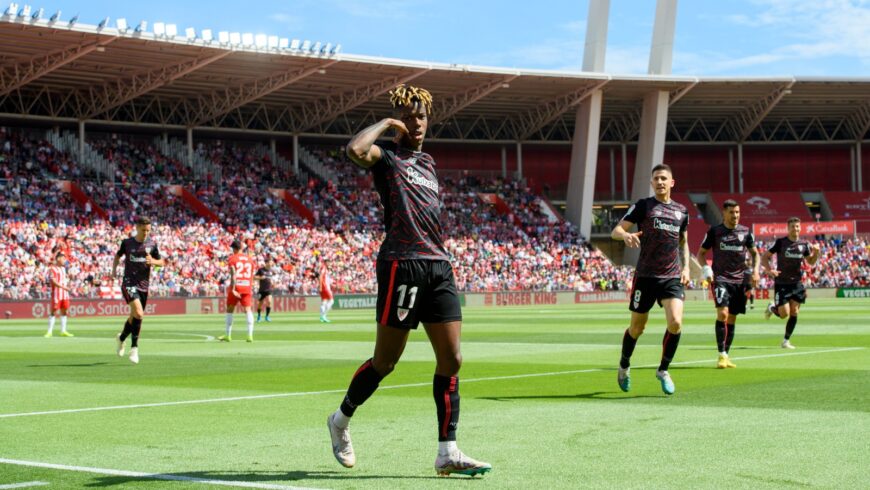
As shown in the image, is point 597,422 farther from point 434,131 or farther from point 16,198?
point 434,131

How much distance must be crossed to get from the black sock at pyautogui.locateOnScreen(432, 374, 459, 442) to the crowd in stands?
38783 millimetres

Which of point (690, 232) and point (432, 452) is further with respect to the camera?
point (690, 232)

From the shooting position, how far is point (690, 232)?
77.6 meters

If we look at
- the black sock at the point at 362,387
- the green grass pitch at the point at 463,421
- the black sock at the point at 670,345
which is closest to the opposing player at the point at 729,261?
the green grass pitch at the point at 463,421

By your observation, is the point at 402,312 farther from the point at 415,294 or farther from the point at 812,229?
the point at 812,229

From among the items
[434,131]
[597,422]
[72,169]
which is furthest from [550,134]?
[597,422]

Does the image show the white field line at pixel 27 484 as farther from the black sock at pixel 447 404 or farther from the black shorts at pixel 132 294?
the black shorts at pixel 132 294

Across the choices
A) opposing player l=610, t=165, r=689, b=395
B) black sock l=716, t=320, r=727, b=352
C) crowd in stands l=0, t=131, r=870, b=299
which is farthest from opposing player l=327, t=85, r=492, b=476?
crowd in stands l=0, t=131, r=870, b=299

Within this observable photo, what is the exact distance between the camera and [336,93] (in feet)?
219

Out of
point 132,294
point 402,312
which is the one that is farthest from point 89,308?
point 402,312

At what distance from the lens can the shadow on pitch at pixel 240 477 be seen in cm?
673

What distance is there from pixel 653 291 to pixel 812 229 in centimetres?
6131

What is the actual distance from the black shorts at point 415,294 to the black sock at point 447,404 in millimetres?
409

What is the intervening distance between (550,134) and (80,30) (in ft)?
129
